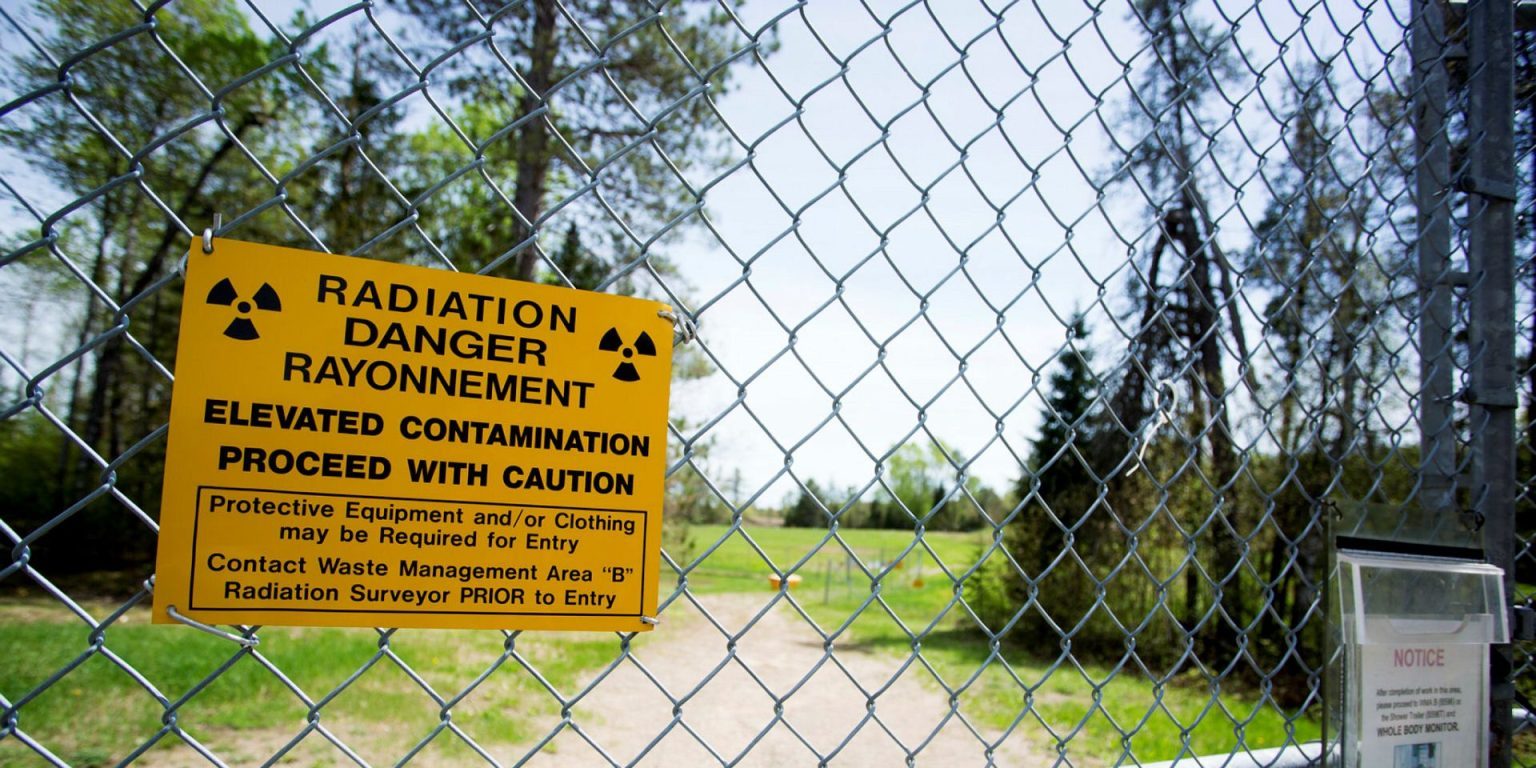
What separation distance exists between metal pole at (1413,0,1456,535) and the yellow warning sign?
1652 mm

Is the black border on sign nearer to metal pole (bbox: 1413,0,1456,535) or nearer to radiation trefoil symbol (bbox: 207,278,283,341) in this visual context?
radiation trefoil symbol (bbox: 207,278,283,341)

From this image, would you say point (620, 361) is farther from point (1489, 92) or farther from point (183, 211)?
point (183, 211)

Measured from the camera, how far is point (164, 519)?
3.05 feet

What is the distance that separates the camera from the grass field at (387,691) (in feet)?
19.4

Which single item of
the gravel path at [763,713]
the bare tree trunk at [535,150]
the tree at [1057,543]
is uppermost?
the bare tree trunk at [535,150]

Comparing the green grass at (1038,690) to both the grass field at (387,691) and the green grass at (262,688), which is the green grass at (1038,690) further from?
the green grass at (262,688)

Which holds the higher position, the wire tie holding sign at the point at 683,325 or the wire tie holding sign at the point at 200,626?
the wire tie holding sign at the point at 683,325

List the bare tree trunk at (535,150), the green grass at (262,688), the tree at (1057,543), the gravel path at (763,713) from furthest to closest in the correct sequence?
the tree at (1057,543), the bare tree trunk at (535,150), the gravel path at (763,713), the green grass at (262,688)

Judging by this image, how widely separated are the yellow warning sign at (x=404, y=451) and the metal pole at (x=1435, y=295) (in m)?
1.65

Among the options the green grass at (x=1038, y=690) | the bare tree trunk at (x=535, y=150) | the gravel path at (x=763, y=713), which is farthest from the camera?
the bare tree trunk at (x=535, y=150)

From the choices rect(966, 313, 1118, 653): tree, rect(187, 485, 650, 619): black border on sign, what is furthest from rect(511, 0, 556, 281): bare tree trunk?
rect(187, 485, 650, 619): black border on sign

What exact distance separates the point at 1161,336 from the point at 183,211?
9.95m

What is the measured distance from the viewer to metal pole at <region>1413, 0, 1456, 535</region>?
1848 mm

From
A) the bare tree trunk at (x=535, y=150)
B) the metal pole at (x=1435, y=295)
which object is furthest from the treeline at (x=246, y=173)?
the metal pole at (x=1435, y=295)
